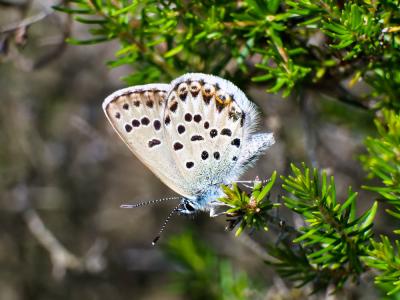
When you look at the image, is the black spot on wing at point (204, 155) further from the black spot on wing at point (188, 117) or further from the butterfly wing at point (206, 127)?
the black spot on wing at point (188, 117)

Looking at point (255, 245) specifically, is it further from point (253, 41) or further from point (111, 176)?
point (111, 176)

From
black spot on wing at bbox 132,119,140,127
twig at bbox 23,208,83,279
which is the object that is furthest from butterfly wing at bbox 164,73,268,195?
twig at bbox 23,208,83,279

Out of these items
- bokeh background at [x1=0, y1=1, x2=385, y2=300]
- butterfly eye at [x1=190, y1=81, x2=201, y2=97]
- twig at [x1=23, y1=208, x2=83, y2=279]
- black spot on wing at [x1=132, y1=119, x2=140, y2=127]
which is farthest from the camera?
bokeh background at [x1=0, y1=1, x2=385, y2=300]

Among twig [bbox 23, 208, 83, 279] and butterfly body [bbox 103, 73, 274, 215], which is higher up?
butterfly body [bbox 103, 73, 274, 215]

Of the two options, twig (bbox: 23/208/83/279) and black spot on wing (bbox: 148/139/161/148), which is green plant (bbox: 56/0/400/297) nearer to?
black spot on wing (bbox: 148/139/161/148)

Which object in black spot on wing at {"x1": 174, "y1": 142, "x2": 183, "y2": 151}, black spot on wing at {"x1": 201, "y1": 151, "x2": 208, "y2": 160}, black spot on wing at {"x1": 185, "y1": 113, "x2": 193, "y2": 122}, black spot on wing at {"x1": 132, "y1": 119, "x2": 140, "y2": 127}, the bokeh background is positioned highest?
black spot on wing at {"x1": 185, "y1": 113, "x2": 193, "y2": 122}

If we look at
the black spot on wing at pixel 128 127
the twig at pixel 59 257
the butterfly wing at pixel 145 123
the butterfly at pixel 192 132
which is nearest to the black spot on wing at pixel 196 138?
the butterfly at pixel 192 132

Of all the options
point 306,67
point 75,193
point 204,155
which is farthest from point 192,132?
point 75,193

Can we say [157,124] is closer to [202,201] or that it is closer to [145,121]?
[145,121]
